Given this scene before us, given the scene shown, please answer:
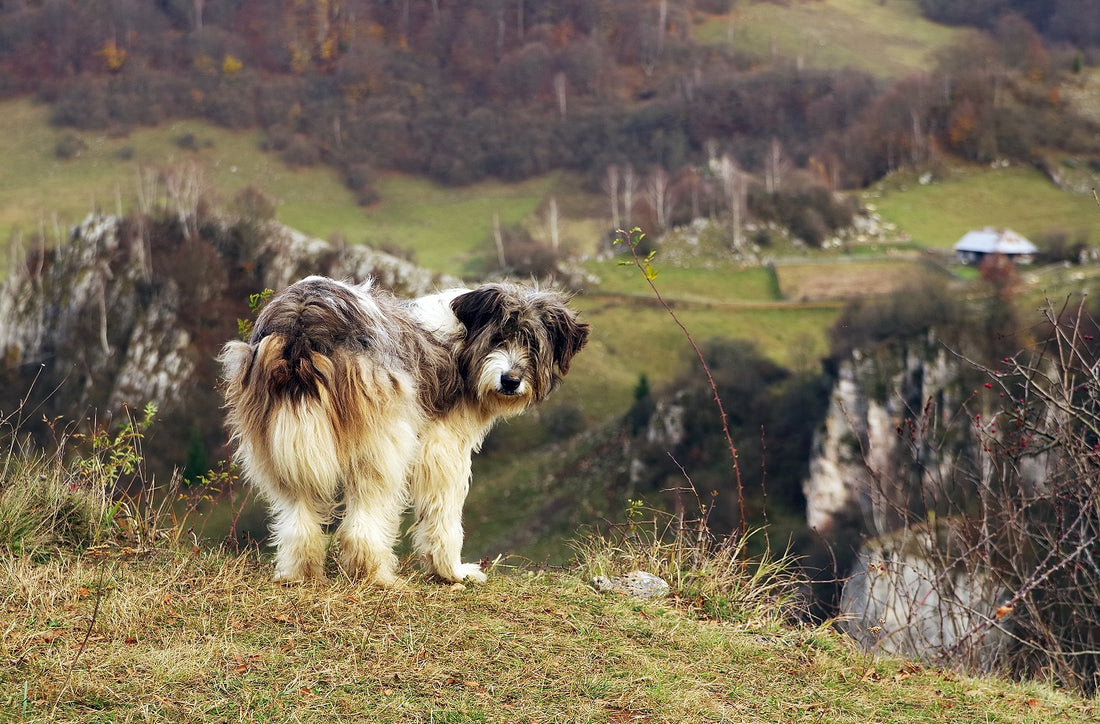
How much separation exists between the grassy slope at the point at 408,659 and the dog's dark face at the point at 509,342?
46.4 inches

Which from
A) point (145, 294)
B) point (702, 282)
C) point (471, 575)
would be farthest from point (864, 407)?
point (471, 575)

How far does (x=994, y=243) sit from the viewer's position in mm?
68625

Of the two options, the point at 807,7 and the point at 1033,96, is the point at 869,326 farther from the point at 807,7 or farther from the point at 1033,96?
the point at 807,7

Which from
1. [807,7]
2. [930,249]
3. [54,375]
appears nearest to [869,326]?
[930,249]

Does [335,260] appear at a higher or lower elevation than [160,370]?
higher

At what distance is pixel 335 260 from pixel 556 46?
243 ft

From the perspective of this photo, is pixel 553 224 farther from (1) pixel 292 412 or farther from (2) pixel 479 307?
(1) pixel 292 412

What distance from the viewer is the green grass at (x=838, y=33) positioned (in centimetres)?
12269

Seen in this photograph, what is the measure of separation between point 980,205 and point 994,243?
684 inches

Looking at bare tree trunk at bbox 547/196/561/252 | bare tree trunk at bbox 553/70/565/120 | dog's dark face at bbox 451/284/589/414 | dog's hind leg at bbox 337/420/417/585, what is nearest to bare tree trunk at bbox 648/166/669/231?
bare tree trunk at bbox 547/196/561/252

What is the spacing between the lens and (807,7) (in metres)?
134

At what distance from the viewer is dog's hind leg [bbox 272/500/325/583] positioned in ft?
20.2

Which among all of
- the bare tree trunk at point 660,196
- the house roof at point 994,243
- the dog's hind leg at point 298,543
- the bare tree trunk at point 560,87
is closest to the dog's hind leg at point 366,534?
the dog's hind leg at point 298,543

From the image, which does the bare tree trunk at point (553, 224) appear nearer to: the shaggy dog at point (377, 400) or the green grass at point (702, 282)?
the green grass at point (702, 282)
